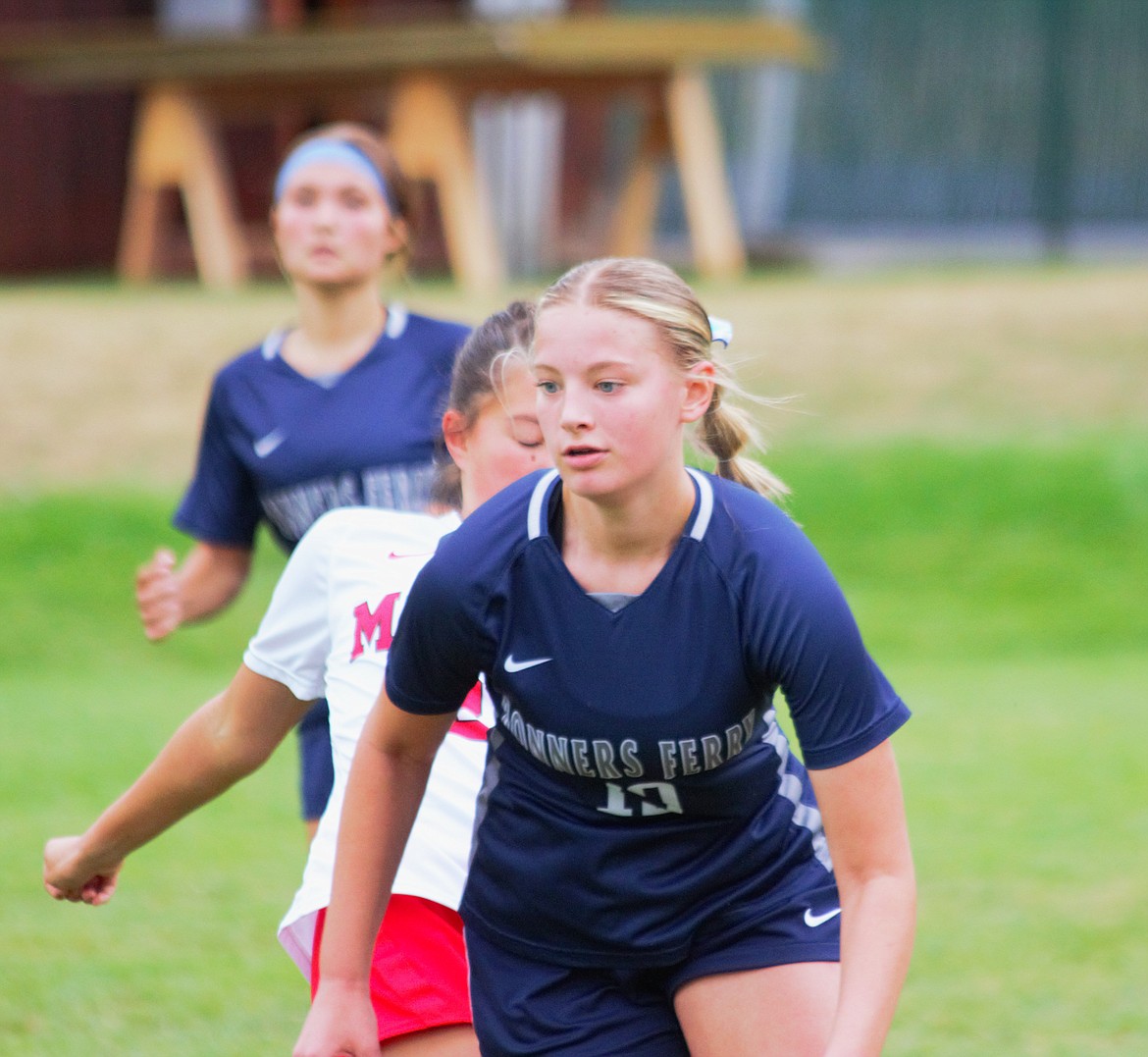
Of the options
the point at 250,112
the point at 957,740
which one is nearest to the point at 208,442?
the point at 957,740

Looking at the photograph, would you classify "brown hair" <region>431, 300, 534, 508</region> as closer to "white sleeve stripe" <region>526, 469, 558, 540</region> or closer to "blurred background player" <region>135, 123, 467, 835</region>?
"white sleeve stripe" <region>526, 469, 558, 540</region>

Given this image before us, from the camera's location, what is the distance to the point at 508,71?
1128 centimetres

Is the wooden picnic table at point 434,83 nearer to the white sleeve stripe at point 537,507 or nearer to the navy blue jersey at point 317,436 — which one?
the navy blue jersey at point 317,436

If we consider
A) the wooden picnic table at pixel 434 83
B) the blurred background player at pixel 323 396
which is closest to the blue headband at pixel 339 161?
the blurred background player at pixel 323 396

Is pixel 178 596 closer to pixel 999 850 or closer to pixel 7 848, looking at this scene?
pixel 7 848

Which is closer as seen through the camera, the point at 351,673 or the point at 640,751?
the point at 640,751

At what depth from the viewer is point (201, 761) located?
2.80 meters

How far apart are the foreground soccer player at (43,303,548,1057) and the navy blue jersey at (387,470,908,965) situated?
21 cm

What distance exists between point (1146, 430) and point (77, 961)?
23.6ft

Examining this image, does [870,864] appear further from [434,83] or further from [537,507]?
[434,83]

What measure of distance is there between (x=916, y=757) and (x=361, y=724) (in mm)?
4094

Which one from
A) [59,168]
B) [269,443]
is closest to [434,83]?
[59,168]

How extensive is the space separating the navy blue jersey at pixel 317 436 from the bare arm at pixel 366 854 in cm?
159

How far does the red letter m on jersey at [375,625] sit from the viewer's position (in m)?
2.77
